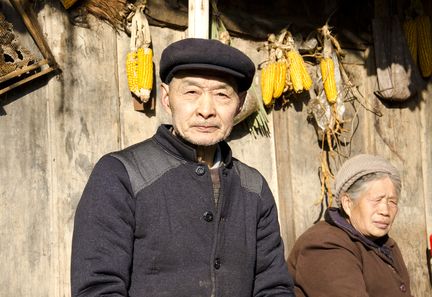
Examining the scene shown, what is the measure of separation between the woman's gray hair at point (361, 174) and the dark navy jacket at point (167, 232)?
1.17m

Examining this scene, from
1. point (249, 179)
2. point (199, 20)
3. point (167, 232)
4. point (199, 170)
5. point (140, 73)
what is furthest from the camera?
point (140, 73)

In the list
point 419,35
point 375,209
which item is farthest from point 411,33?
point 375,209

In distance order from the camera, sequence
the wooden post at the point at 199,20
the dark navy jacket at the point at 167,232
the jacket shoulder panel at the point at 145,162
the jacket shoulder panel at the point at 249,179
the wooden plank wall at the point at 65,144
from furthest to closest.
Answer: the wooden post at the point at 199,20 → the wooden plank wall at the point at 65,144 → the jacket shoulder panel at the point at 249,179 → the jacket shoulder panel at the point at 145,162 → the dark navy jacket at the point at 167,232

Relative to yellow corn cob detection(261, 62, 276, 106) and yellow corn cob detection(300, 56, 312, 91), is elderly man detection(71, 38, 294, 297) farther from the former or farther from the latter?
yellow corn cob detection(300, 56, 312, 91)

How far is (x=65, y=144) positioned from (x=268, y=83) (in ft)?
4.01

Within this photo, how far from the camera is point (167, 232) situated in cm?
248

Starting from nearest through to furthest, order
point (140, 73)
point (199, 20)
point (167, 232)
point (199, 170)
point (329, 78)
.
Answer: point (167, 232)
point (199, 170)
point (199, 20)
point (140, 73)
point (329, 78)

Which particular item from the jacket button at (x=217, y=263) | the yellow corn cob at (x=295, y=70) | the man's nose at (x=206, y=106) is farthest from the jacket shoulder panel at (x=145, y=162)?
the yellow corn cob at (x=295, y=70)

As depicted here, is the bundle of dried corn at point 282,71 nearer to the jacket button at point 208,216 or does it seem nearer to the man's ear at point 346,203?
the man's ear at point 346,203

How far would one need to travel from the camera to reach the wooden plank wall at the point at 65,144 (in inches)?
132

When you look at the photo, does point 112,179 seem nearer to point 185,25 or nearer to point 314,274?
point 314,274

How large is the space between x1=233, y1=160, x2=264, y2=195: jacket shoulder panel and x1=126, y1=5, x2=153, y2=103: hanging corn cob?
101 centimetres

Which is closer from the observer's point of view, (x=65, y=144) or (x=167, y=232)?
(x=167, y=232)

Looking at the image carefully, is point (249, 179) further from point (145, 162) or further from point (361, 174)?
point (361, 174)
